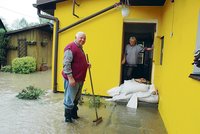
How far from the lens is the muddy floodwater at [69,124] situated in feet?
13.4

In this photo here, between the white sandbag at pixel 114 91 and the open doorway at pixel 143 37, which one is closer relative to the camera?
the white sandbag at pixel 114 91

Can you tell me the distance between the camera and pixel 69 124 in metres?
4.37

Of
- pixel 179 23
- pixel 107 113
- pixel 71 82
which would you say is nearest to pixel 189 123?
pixel 179 23

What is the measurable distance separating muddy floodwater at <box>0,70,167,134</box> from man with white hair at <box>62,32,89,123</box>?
0.39m

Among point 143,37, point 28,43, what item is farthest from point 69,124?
point 28,43

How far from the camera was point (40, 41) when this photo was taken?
47.1ft

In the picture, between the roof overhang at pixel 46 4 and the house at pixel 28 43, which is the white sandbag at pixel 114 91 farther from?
the house at pixel 28 43

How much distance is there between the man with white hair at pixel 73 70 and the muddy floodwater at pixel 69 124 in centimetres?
39

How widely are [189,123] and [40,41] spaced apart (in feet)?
41.6

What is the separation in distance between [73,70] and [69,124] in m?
0.97

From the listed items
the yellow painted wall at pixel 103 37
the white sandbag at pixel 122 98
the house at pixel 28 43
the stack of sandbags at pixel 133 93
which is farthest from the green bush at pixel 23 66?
the white sandbag at pixel 122 98

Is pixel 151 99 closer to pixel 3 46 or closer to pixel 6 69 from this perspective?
pixel 6 69

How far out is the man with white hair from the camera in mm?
4246

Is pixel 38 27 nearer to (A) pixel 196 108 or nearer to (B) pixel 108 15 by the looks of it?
(B) pixel 108 15
